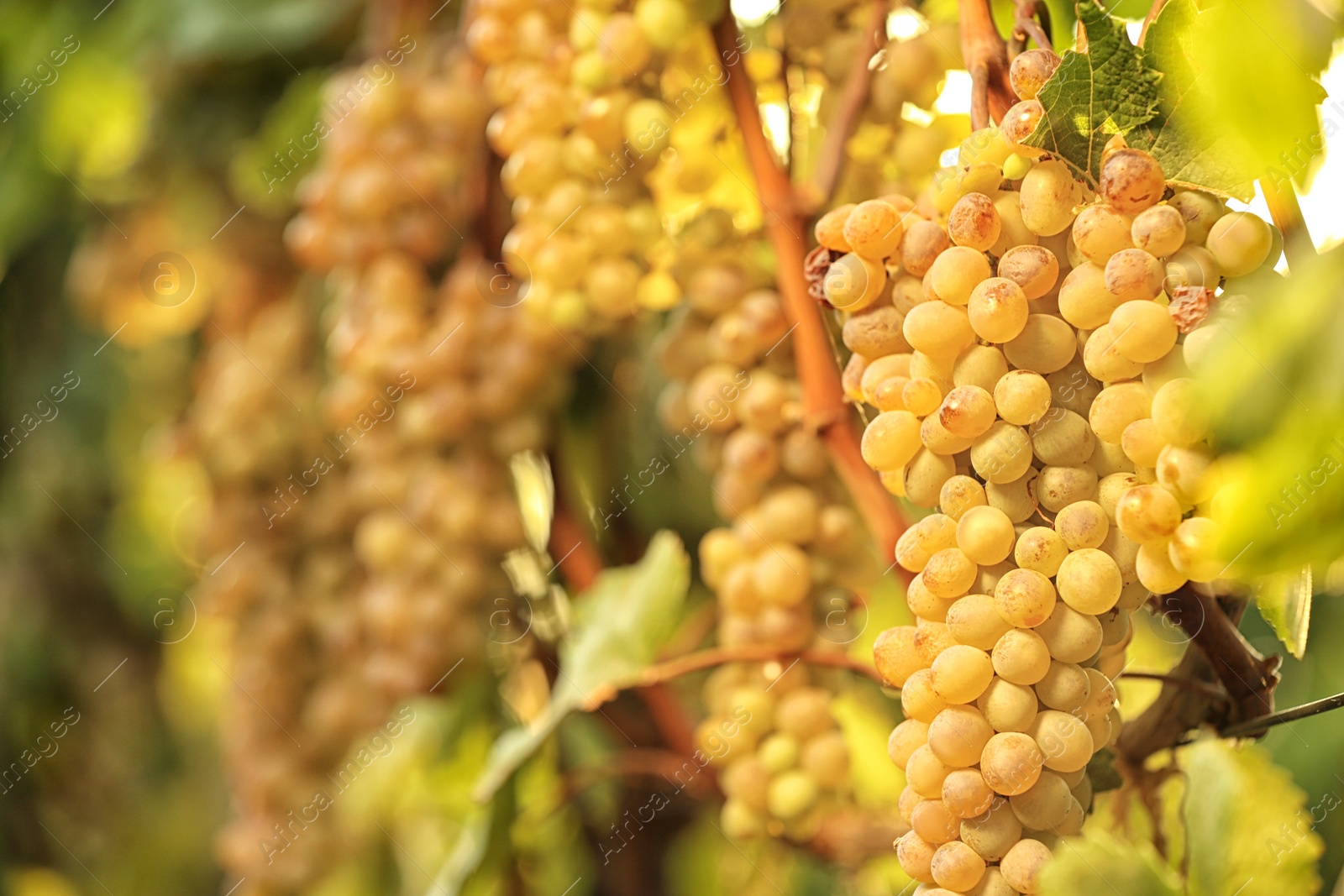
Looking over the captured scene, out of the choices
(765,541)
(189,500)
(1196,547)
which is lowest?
(189,500)

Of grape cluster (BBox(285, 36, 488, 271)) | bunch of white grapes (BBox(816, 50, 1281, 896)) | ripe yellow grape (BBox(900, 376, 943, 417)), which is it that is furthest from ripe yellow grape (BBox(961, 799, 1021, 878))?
grape cluster (BBox(285, 36, 488, 271))

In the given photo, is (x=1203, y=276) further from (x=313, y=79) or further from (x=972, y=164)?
(x=313, y=79)

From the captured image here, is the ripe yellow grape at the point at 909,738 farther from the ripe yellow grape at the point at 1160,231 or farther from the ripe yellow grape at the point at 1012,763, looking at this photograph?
the ripe yellow grape at the point at 1160,231

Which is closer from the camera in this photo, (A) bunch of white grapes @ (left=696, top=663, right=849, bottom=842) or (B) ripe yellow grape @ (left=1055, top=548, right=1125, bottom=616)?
(B) ripe yellow grape @ (left=1055, top=548, right=1125, bottom=616)

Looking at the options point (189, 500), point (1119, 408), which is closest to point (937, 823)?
point (1119, 408)

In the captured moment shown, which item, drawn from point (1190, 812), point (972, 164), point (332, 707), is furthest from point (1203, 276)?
point (332, 707)

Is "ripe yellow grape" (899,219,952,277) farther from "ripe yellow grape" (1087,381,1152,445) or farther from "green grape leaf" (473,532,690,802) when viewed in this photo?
"green grape leaf" (473,532,690,802)

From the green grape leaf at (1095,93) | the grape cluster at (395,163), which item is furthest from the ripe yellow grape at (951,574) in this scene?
the grape cluster at (395,163)

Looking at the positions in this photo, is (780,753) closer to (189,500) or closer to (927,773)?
(927,773)
